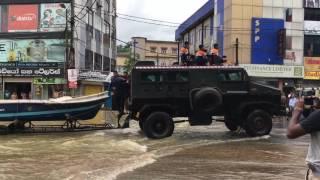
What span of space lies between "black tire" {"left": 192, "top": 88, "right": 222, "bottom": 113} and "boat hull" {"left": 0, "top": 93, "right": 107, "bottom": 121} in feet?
16.6

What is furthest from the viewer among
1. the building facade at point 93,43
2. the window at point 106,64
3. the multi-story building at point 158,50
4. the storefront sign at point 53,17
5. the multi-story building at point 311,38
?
the multi-story building at point 158,50

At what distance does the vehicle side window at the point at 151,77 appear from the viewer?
18.7m

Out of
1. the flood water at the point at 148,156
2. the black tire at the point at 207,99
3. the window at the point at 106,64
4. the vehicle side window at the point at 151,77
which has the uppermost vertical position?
the window at the point at 106,64

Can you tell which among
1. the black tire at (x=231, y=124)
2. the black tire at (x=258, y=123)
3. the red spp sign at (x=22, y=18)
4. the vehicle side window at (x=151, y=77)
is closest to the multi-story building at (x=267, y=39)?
the red spp sign at (x=22, y=18)

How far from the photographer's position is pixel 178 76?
18703 mm

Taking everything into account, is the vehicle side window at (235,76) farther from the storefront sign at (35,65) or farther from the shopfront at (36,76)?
the storefront sign at (35,65)

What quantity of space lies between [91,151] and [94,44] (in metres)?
38.7

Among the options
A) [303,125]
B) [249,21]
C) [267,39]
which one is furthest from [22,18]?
[303,125]

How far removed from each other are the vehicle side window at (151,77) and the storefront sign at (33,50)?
2758 cm

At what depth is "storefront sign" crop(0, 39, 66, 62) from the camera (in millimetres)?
45469

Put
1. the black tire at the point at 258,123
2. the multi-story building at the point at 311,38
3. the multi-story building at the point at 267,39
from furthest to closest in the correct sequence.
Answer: the multi-story building at the point at 311,38 < the multi-story building at the point at 267,39 < the black tire at the point at 258,123

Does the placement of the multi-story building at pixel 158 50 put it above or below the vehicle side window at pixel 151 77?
above

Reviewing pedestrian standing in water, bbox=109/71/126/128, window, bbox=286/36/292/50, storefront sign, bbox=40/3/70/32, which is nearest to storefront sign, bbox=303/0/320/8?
window, bbox=286/36/292/50

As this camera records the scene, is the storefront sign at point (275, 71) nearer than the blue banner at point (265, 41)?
Yes
